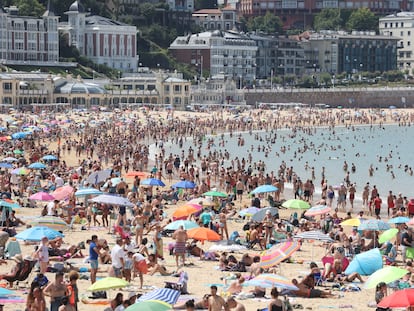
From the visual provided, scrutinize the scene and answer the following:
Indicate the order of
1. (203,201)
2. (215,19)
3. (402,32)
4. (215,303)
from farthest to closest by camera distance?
1. (402,32)
2. (215,19)
3. (203,201)
4. (215,303)

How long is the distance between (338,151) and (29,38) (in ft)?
158

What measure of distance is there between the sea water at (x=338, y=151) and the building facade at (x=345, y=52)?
146 feet

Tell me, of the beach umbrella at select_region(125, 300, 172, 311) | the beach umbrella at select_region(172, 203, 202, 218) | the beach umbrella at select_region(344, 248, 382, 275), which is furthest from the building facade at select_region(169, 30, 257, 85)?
the beach umbrella at select_region(125, 300, 172, 311)

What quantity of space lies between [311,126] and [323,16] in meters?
67.1

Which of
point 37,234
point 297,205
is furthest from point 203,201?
point 37,234

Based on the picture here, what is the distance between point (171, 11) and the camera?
130 m

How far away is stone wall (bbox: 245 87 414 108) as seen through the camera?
113750 mm

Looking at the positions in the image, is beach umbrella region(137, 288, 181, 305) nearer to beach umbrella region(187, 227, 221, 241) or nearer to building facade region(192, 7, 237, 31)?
beach umbrella region(187, 227, 221, 241)

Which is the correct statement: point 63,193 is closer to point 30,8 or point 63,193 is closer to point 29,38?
point 29,38

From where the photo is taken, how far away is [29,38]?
10538 cm

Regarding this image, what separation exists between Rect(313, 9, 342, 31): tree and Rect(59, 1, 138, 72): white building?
40.7 meters

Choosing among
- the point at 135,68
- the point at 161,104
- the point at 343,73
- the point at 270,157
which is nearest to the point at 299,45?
the point at 343,73

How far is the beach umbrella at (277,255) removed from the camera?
64.9 ft

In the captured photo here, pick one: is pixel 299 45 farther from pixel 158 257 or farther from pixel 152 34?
pixel 158 257
